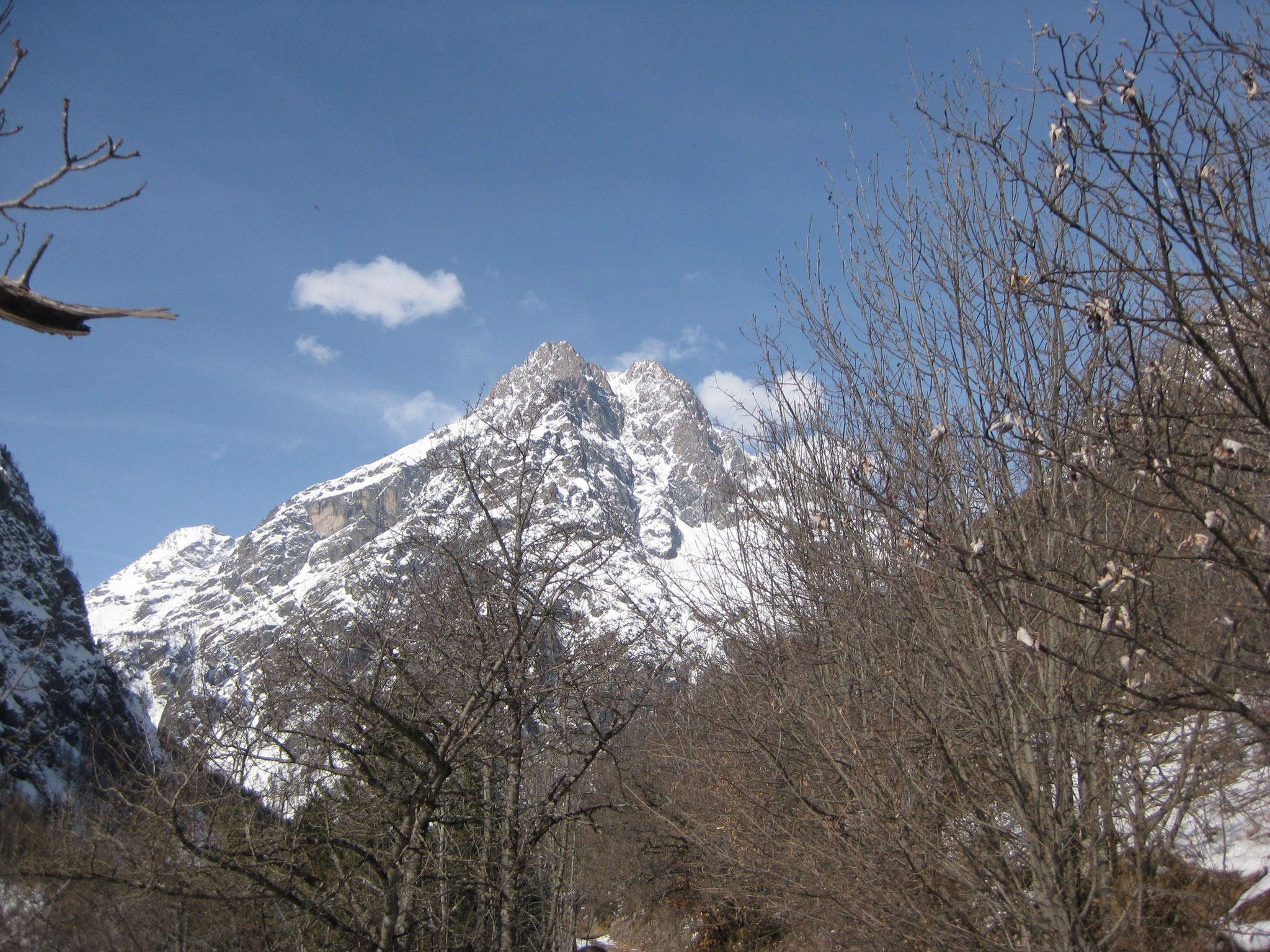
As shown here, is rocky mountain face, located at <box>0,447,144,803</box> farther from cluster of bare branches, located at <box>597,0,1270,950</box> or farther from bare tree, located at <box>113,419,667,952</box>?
cluster of bare branches, located at <box>597,0,1270,950</box>

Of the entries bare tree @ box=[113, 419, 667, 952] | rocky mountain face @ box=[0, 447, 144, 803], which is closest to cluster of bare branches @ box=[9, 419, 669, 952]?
bare tree @ box=[113, 419, 667, 952]

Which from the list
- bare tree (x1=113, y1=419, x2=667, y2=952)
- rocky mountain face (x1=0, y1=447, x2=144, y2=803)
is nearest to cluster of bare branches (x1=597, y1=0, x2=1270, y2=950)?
bare tree (x1=113, y1=419, x2=667, y2=952)

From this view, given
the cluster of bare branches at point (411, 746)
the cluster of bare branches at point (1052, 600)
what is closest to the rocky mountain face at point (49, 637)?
the cluster of bare branches at point (411, 746)

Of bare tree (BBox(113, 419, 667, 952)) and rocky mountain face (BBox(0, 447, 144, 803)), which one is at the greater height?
rocky mountain face (BBox(0, 447, 144, 803))

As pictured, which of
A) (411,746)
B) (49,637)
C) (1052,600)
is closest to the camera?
(1052,600)

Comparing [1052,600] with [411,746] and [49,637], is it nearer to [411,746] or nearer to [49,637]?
[411,746]

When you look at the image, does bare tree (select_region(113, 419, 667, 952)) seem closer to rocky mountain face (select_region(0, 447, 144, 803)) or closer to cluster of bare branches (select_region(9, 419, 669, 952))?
cluster of bare branches (select_region(9, 419, 669, 952))

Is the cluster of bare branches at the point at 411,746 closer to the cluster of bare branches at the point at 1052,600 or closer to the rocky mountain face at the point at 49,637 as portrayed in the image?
the cluster of bare branches at the point at 1052,600

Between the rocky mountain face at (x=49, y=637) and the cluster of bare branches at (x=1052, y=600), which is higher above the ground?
the rocky mountain face at (x=49, y=637)

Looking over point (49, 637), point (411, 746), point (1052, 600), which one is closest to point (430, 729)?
point (411, 746)

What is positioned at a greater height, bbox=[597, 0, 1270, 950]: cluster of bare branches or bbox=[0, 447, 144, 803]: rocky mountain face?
bbox=[0, 447, 144, 803]: rocky mountain face

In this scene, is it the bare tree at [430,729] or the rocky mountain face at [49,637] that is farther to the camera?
the rocky mountain face at [49,637]

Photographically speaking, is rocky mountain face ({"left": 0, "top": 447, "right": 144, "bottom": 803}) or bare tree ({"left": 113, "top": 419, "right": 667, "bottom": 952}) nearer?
bare tree ({"left": 113, "top": 419, "right": 667, "bottom": 952})

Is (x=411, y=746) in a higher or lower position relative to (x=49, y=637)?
lower
